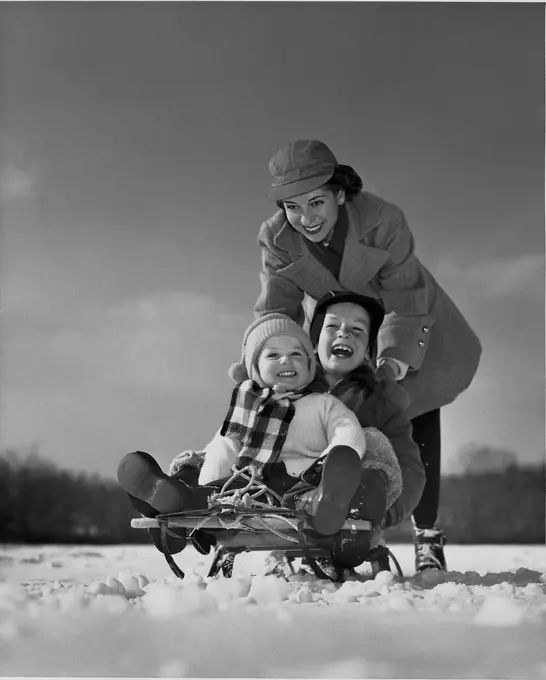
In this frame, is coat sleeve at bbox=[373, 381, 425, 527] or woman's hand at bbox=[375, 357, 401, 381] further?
woman's hand at bbox=[375, 357, 401, 381]

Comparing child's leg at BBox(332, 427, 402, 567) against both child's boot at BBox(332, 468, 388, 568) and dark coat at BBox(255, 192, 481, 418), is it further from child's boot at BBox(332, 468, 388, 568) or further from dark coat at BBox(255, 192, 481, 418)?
dark coat at BBox(255, 192, 481, 418)

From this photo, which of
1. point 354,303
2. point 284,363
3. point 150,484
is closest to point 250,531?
point 150,484

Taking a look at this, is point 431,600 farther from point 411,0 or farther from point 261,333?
point 411,0

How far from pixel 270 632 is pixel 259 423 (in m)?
0.55

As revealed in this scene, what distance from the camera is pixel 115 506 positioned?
12.2 feet

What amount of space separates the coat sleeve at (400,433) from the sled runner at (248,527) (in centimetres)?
19

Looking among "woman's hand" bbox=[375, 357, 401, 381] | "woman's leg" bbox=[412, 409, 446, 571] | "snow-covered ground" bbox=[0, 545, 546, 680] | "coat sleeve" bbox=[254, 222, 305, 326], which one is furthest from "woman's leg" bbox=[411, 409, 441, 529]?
"snow-covered ground" bbox=[0, 545, 546, 680]

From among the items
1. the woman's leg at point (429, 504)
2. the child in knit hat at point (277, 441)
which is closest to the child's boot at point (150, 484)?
the child in knit hat at point (277, 441)

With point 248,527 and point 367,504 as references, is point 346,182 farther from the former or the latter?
point 248,527

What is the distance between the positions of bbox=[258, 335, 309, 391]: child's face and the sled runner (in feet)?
0.67

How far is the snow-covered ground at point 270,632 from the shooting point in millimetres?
1247

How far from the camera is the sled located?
1587mm

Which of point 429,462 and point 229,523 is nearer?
point 229,523

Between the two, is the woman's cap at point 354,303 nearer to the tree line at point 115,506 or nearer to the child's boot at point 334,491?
the child's boot at point 334,491
